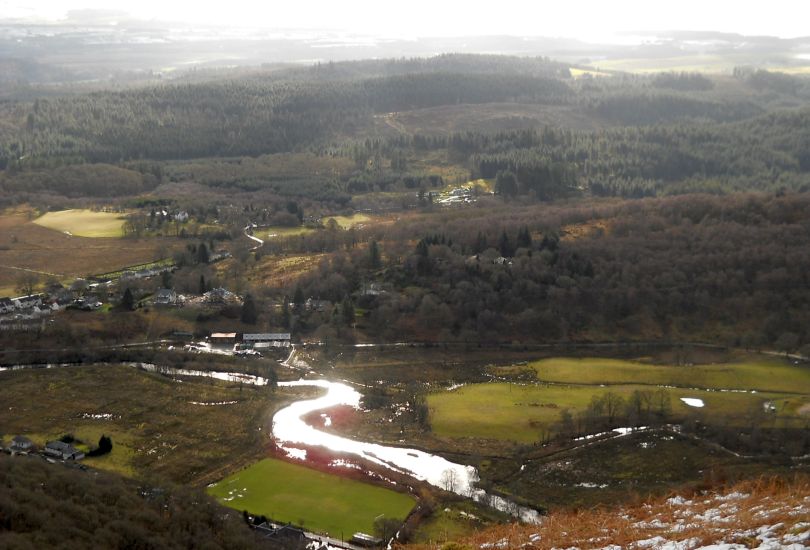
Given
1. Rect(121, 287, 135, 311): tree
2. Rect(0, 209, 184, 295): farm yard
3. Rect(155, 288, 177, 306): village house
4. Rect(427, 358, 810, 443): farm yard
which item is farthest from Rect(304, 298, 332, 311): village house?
Rect(0, 209, 184, 295): farm yard

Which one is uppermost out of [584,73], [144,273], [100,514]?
[584,73]

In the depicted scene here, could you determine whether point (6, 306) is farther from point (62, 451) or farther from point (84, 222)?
point (84, 222)

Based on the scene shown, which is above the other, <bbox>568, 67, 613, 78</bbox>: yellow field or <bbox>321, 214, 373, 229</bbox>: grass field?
<bbox>568, 67, 613, 78</bbox>: yellow field

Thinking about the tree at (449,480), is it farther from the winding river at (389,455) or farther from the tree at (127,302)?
the tree at (127,302)

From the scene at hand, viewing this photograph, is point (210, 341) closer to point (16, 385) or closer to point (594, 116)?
point (16, 385)

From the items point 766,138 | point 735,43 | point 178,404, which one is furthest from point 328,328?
point 735,43

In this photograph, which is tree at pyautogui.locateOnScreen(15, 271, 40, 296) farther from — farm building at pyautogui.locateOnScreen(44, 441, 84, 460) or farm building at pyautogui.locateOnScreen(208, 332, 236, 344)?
farm building at pyautogui.locateOnScreen(44, 441, 84, 460)

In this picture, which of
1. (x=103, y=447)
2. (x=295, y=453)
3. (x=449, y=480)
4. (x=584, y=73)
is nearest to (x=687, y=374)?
(x=449, y=480)
